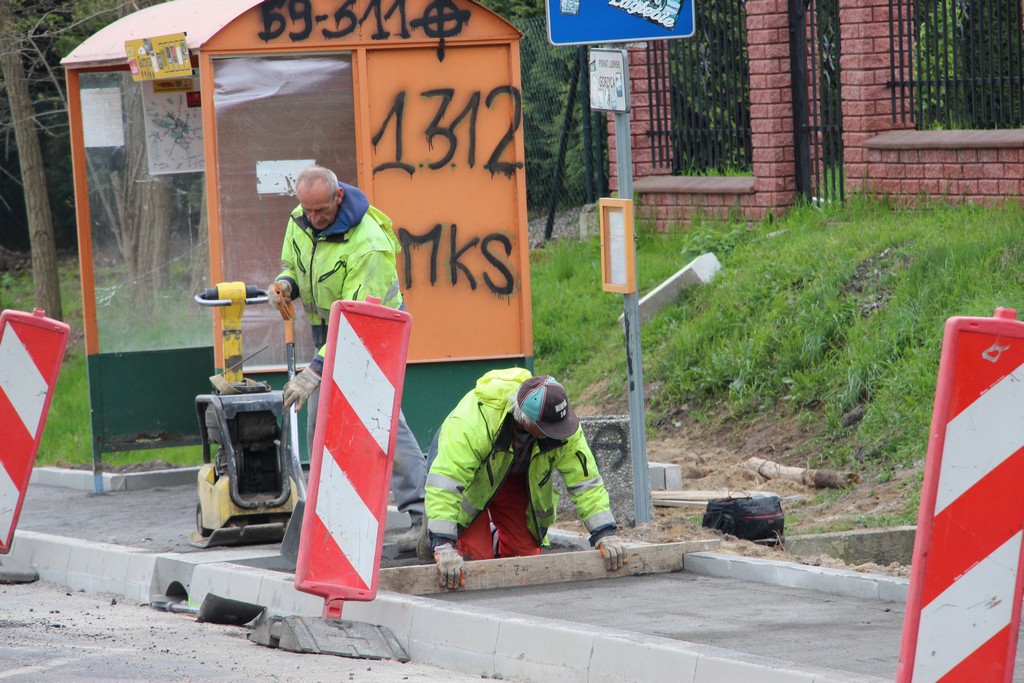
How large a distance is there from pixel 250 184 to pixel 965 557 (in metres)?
6.26

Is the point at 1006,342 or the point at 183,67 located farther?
the point at 183,67

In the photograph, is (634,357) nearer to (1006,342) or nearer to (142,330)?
(1006,342)

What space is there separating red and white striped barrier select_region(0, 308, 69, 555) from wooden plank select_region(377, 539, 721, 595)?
7.62 feet

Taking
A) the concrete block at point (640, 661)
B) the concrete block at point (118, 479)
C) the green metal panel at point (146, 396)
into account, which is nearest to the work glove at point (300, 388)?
the concrete block at point (640, 661)

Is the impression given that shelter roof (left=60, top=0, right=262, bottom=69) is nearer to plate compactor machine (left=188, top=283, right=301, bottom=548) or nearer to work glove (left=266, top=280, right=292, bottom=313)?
plate compactor machine (left=188, top=283, right=301, bottom=548)

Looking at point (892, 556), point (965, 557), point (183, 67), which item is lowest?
point (892, 556)

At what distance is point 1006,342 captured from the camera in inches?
164

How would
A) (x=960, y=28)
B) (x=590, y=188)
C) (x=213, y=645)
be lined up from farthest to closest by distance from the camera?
(x=590, y=188) → (x=960, y=28) → (x=213, y=645)

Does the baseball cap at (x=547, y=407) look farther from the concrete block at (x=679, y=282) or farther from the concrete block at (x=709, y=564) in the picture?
the concrete block at (x=679, y=282)

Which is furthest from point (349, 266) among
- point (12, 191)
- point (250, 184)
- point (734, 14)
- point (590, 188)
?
point (12, 191)

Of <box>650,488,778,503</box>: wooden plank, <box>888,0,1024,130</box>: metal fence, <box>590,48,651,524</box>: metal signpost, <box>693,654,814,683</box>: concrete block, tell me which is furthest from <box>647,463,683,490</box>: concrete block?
<box>888,0,1024,130</box>: metal fence

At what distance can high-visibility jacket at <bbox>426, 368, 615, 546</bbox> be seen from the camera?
650 centimetres

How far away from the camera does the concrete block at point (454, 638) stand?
5648 millimetres

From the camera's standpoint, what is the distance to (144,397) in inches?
405
